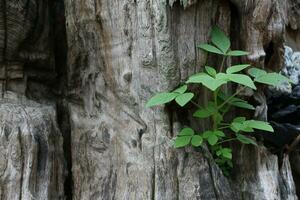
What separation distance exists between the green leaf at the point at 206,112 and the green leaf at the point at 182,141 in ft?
0.22

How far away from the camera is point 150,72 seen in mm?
1309

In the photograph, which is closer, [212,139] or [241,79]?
[241,79]

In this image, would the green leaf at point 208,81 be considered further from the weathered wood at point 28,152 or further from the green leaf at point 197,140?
the weathered wood at point 28,152

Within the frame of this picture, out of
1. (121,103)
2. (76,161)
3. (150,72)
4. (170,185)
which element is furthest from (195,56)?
(76,161)

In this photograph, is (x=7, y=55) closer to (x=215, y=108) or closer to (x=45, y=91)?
(x=45, y=91)

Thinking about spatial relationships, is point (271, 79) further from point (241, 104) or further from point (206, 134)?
point (206, 134)

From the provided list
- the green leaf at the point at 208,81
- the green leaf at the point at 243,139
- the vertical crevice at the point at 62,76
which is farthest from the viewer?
the vertical crevice at the point at 62,76

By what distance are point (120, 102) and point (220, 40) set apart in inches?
13.7

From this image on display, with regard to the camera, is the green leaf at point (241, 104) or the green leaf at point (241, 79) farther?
the green leaf at point (241, 104)

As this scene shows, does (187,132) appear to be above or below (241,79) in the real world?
below

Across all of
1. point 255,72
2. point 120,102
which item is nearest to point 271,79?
point 255,72

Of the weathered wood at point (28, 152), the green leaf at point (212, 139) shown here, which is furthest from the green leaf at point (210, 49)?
the weathered wood at point (28, 152)

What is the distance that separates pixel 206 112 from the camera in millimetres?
1260

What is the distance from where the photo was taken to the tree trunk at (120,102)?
1.27 meters
